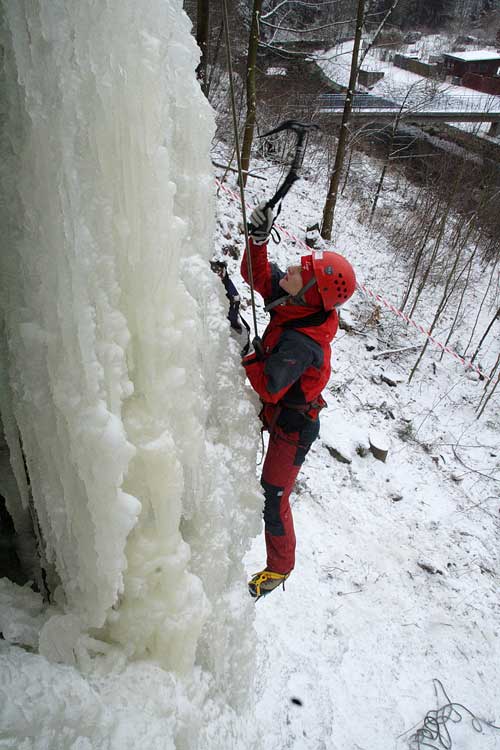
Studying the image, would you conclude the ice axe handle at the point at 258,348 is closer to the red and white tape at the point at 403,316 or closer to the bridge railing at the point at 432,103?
the red and white tape at the point at 403,316

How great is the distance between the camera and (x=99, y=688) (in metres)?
1.18

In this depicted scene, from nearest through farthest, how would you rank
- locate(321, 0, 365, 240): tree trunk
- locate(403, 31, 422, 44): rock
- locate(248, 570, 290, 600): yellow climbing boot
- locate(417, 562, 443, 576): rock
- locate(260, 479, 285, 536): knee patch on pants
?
locate(260, 479, 285, 536): knee patch on pants
locate(248, 570, 290, 600): yellow climbing boot
locate(417, 562, 443, 576): rock
locate(321, 0, 365, 240): tree trunk
locate(403, 31, 422, 44): rock

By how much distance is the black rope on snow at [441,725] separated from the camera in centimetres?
307

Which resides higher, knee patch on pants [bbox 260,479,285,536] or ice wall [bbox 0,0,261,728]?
ice wall [bbox 0,0,261,728]

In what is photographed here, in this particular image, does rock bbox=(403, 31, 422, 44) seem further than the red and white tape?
Yes

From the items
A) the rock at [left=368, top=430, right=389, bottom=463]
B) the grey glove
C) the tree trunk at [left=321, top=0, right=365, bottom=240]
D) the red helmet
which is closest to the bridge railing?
the tree trunk at [left=321, top=0, right=365, bottom=240]

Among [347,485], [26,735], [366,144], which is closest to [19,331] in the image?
[26,735]

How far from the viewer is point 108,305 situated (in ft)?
3.42

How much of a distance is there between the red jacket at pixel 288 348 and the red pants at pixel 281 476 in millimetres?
234

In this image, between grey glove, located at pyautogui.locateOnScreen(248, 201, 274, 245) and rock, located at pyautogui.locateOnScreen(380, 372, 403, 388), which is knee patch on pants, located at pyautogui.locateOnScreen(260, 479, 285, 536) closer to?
grey glove, located at pyautogui.locateOnScreen(248, 201, 274, 245)

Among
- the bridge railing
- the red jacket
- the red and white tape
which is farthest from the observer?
the bridge railing

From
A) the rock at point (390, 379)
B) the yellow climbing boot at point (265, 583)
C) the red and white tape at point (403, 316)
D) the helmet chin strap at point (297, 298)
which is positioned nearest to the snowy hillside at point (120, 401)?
the helmet chin strap at point (297, 298)

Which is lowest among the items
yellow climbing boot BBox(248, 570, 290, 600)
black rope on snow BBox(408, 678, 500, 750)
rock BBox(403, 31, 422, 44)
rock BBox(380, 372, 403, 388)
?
rock BBox(380, 372, 403, 388)

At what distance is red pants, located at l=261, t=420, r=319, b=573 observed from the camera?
91.4 inches
